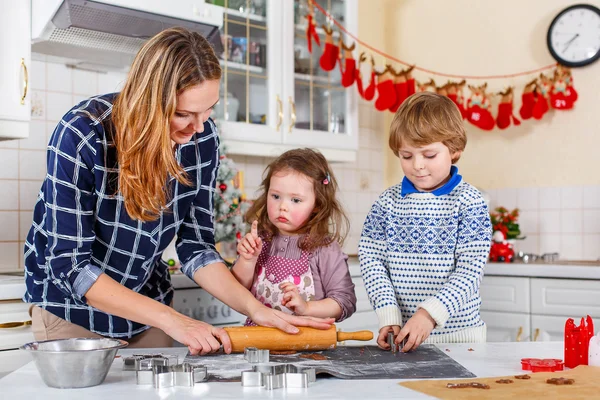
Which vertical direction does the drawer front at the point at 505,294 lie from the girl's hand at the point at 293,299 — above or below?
below

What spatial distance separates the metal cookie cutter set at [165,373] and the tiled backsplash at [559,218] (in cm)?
265

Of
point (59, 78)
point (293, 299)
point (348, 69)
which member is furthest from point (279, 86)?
point (293, 299)

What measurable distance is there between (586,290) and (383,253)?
4.48 ft

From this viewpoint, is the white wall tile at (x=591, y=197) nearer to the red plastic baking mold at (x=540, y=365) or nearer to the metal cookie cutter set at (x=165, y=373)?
the red plastic baking mold at (x=540, y=365)

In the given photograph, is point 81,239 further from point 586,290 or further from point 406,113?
point 586,290

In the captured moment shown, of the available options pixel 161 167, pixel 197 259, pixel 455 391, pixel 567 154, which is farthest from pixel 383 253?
pixel 567 154

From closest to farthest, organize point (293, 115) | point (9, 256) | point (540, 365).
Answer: point (540, 365) → point (9, 256) → point (293, 115)

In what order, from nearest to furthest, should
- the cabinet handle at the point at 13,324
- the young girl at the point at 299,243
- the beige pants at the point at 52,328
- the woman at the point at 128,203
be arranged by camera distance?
1. the woman at the point at 128,203
2. the beige pants at the point at 52,328
3. the young girl at the point at 299,243
4. the cabinet handle at the point at 13,324

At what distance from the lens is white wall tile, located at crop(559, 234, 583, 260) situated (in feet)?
10.9

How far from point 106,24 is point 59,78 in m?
0.43

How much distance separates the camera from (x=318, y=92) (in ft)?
10.8

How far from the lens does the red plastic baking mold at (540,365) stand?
1.16 meters

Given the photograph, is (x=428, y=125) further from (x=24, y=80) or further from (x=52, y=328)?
(x=24, y=80)

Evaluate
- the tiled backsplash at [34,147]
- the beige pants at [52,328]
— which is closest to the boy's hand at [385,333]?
the beige pants at [52,328]
